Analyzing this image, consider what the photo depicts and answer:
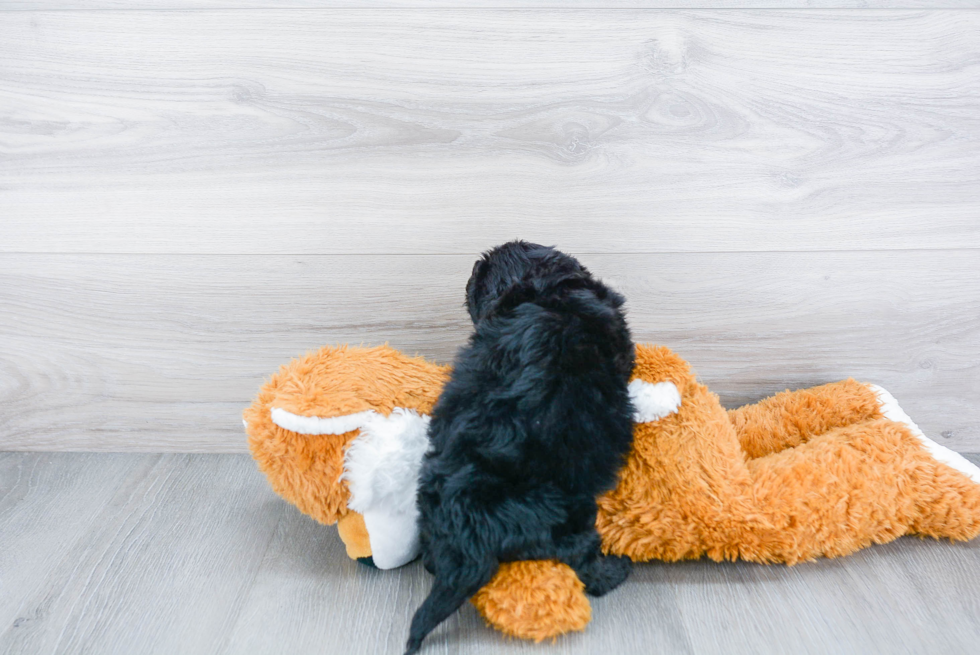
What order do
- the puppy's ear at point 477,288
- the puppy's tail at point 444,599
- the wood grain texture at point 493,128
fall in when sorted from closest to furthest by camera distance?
the puppy's tail at point 444,599, the puppy's ear at point 477,288, the wood grain texture at point 493,128

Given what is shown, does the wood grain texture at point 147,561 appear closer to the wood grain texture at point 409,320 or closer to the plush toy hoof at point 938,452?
the wood grain texture at point 409,320

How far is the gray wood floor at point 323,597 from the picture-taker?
0.62 m

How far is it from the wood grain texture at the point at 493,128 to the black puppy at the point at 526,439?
0.26 metres

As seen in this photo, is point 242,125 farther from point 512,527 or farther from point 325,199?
point 512,527

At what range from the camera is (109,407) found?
97cm

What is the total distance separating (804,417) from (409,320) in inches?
21.5

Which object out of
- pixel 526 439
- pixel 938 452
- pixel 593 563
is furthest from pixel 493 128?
pixel 938 452

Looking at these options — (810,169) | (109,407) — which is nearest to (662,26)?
(810,169)

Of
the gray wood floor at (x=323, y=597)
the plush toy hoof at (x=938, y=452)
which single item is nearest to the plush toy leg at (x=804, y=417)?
the plush toy hoof at (x=938, y=452)

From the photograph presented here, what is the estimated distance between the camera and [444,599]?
0.59 meters

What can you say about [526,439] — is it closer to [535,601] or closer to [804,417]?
[535,601]

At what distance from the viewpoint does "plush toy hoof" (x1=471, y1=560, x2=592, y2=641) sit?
608mm

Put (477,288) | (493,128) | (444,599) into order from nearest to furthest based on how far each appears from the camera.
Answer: (444,599), (477,288), (493,128)

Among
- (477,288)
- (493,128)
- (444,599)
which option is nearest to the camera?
(444,599)
